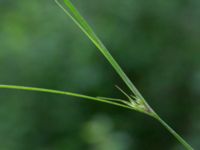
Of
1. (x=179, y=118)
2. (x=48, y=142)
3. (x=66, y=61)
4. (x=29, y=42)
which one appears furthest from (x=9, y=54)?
(x=179, y=118)

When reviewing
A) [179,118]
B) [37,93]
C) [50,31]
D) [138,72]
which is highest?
[50,31]

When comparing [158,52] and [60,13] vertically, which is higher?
[60,13]

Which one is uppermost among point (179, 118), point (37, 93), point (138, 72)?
point (37, 93)

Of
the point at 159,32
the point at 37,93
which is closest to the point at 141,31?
the point at 159,32

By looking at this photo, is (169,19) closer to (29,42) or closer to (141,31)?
(141,31)

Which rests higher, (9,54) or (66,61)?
(9,54)

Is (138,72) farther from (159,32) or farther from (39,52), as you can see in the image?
(39,52)
